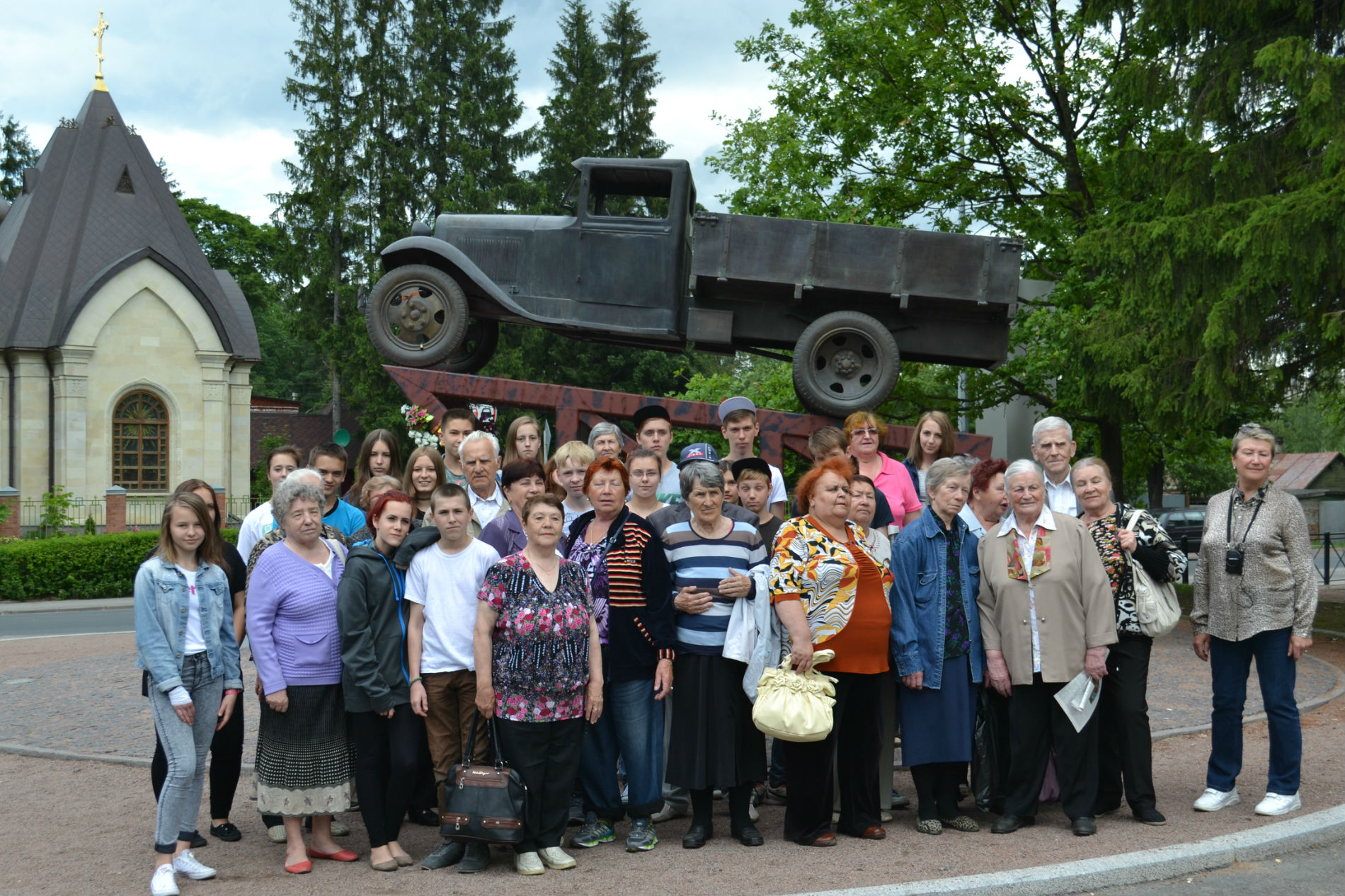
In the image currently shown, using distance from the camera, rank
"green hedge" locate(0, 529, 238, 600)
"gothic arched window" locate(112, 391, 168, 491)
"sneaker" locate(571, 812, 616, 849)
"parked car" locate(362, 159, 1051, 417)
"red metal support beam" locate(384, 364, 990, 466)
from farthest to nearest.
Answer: "gothic arched window" locate(112, 391, 168, 491), "green hedge" locate(0, 529, 238, 600), "red metal support beam" locate(384, 364, 990, 466), "parked car" locate(362, 159, 1051, 417), "sneaker" locate(571, 812, 616, 849)

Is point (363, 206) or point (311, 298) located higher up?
point (363, 206)

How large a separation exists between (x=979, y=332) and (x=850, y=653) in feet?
20.3

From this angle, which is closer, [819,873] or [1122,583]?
[819,873]

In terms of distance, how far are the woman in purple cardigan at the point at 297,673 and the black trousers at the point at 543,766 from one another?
0.76m

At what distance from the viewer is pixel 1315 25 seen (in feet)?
41.1

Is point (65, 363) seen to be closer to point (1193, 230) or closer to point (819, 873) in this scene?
point (1193, 230)

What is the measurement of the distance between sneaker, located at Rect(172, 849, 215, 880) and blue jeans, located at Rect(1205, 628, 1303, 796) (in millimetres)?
4655

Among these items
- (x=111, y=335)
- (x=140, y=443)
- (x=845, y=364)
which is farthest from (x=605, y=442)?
(x=140, y=443)

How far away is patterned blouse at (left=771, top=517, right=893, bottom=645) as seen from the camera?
5016 mm

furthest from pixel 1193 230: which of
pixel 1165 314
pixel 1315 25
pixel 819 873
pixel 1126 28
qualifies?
pixel 819 873

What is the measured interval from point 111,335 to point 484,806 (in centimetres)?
3053

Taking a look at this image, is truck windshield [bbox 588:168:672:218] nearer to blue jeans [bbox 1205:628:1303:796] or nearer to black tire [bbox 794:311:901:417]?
black tire [bbox 794:311:901:417]

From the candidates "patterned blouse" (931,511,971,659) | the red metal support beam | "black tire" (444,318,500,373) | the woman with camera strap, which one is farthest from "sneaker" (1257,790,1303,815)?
"black tire" (444,318,500,373)

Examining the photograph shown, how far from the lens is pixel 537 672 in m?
4.82
